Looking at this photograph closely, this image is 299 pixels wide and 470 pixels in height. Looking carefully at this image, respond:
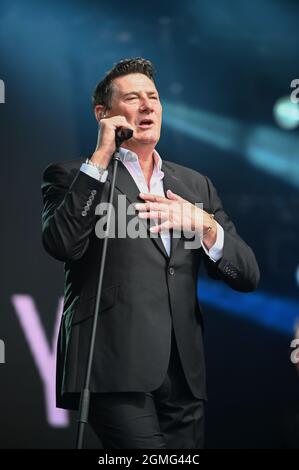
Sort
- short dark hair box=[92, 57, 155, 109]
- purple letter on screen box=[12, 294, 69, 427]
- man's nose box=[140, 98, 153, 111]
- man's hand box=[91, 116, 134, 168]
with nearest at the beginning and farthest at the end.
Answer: man's hand box=[91, 116, 134, 168]
man's nose box=[140, 98, 153, 111]
short dark hair box=[92, 57, 155, 109]
purple letter on screen box=[12, 294, 69, 427]

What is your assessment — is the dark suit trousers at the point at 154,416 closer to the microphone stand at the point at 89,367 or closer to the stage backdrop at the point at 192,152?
the microphone stand at the point at 89,367

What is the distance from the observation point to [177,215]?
2.48m

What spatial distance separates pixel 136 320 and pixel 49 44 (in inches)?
96.0

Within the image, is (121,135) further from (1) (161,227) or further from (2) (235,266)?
(2) (235,266)

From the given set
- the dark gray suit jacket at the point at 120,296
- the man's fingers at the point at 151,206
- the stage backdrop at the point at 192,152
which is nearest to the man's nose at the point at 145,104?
the dark gray suit jacket at the point at 120,296

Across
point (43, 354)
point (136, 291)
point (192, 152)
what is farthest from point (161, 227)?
point (192, 152)

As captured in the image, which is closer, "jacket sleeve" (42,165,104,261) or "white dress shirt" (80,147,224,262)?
"jacket sleeve" (42,165,104,261)

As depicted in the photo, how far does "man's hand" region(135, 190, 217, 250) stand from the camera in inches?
96.7

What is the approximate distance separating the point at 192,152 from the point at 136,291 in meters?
2.30

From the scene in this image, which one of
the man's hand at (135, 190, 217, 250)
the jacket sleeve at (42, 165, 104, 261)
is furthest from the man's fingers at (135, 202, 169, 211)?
the jacket sleeve at (42, 165, 104, 261)

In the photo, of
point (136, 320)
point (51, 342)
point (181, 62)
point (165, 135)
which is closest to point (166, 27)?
point (181, 62)

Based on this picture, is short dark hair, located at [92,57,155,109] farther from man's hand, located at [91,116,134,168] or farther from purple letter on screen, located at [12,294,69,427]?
purple letter on screen, located at [12,294,69,427]

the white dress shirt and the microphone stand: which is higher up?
the white dress shirt

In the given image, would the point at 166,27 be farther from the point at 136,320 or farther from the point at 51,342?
the point at 136,320
